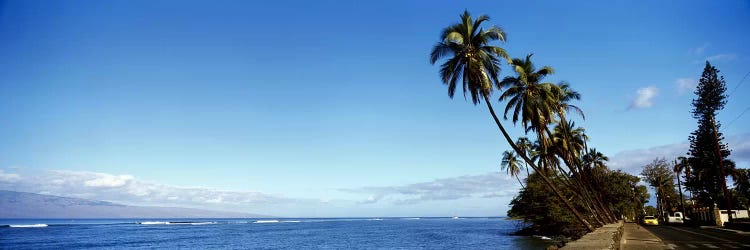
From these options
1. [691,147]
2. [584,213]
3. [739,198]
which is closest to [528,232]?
[584,213]

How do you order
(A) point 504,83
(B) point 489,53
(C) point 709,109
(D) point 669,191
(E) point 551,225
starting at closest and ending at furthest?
(B) point 489,53 < (A) point 504,83 < (E) point 551,225 < (C) point 709,109 < (D) point 669,191

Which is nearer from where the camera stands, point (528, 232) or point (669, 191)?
point (528, 232)

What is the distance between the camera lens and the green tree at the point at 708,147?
55.6 meters

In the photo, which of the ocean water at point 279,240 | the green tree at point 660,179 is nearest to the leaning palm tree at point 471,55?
the ocean water at point 279,240

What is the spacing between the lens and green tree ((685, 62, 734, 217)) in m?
55.6

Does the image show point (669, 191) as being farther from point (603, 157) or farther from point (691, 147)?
point (603, 157)

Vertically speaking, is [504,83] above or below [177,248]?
above

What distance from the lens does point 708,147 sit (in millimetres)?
61281

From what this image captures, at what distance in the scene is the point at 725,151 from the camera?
59938mm

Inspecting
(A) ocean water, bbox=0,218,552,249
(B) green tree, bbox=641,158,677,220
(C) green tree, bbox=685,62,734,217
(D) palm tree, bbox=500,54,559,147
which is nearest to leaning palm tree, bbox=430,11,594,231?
(D) palm tree, bbox=500,54,559,147

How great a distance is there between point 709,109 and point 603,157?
1378 cm

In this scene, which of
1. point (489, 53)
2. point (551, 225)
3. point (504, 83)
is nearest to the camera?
point (489, 53)

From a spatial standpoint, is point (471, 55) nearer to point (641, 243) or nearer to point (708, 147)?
point (641, 243)

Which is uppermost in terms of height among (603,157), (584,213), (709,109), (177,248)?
(709,109)
